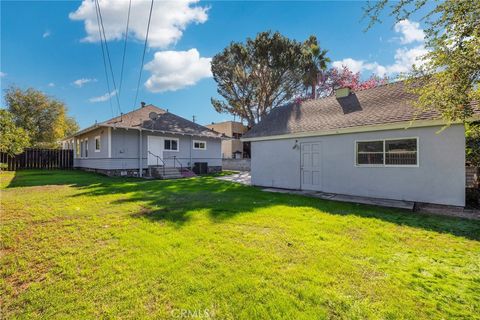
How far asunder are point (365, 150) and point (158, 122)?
1341 cm

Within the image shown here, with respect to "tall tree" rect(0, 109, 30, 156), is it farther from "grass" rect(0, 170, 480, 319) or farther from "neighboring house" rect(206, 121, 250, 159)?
"neighboring house" rect(206, 121, 250, 159)

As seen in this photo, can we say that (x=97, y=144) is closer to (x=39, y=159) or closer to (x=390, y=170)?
(x=39, y=159)

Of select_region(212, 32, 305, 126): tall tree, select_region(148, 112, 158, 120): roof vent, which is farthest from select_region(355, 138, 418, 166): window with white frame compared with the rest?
select_region(212, 32, 305, 126): tall tree

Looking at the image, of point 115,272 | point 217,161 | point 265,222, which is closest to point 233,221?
point 265,222

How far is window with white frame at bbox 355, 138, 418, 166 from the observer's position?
276 inches

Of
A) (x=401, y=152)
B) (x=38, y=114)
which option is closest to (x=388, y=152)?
(x=401, y=152)

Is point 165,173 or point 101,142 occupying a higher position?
point 101,142

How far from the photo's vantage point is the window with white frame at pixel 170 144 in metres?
15.8

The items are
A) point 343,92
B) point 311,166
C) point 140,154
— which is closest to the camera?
point 311,166

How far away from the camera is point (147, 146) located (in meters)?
14.8

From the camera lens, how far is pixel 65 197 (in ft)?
23.0

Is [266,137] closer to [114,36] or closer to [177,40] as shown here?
[177,40]

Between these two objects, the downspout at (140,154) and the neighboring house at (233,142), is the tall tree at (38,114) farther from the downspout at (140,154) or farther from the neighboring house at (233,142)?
the neighboring house at (233,142)

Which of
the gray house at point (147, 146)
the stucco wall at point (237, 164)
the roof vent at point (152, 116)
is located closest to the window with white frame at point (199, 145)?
the gray house at point (147, 146)
